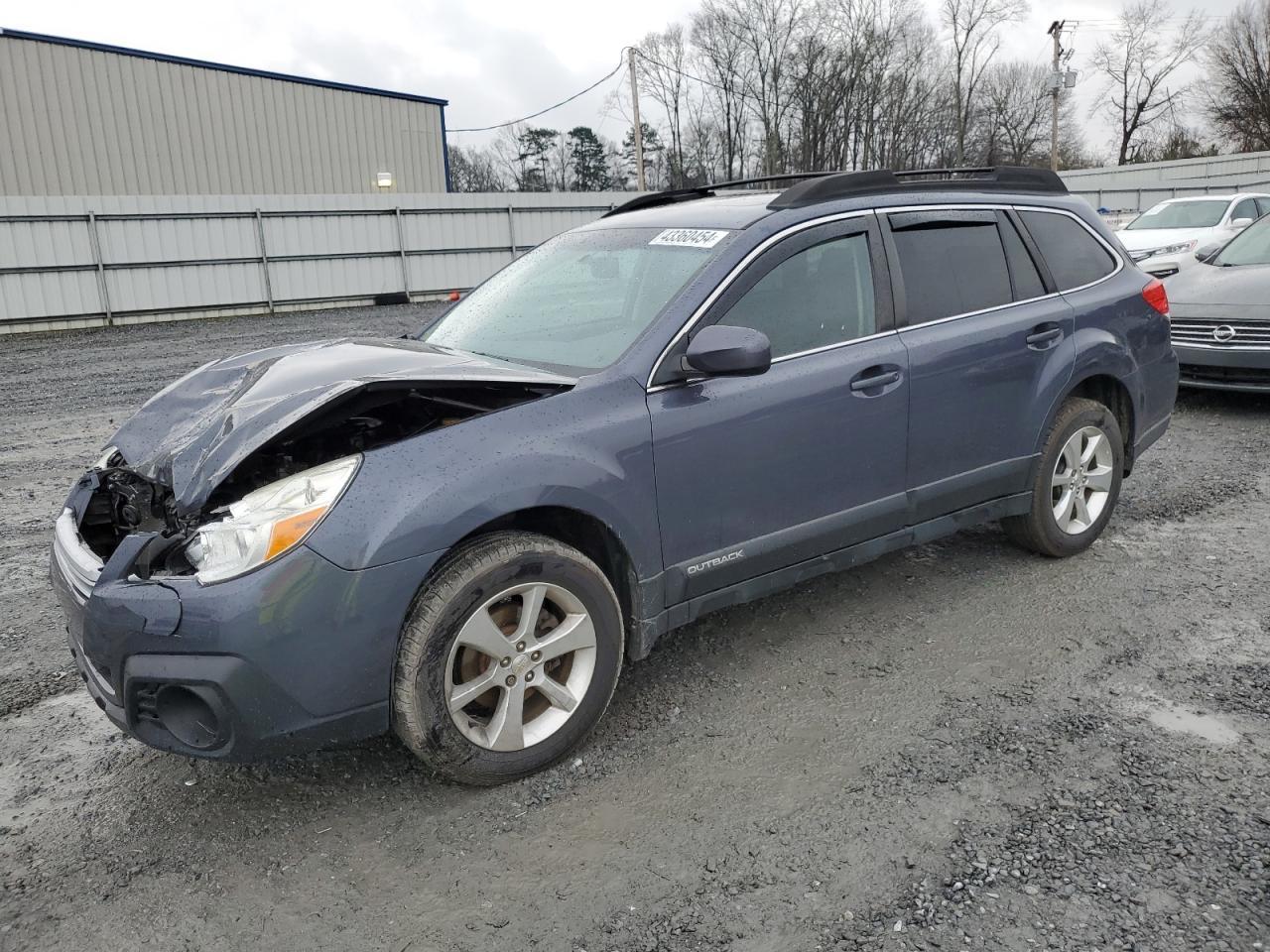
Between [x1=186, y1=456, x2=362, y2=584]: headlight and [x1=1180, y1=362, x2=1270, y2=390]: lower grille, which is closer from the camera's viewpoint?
[x1=186, y1=456, x2=362, y2=584]: headlight

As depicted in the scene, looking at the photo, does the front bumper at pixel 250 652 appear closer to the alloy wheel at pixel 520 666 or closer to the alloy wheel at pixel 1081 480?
the alloy wheel at pixel 520 666

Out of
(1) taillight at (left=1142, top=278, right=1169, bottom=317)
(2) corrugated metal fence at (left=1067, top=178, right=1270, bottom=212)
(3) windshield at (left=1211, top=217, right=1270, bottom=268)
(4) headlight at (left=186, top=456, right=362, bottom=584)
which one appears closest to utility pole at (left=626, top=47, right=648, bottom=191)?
(2) corrugated metal fence at (left=1067, top=178, right=1270, bottom=212)

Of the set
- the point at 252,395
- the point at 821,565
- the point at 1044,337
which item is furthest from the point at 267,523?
the point at 1044,337

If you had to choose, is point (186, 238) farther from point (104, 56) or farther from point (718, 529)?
point (718, 529)

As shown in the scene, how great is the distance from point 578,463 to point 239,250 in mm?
19339

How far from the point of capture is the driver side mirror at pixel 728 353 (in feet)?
9.90

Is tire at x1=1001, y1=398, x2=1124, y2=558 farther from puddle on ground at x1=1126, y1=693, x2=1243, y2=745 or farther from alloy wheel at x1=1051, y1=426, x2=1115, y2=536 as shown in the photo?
puddle on ground at x1=1126, y1=693, x2=1243, y2=745

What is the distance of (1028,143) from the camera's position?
215 feet

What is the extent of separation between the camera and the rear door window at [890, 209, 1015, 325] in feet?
12.7

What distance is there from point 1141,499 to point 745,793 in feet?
12.9

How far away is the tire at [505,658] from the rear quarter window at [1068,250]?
2.81 meters

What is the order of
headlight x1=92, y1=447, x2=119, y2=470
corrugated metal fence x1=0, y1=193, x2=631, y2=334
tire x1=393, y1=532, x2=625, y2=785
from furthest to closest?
corrugated metal fence x1=0, y1=193, x2=631, y2=334 → headlight x1=92, y1=447, x2=119, y2=470 → tire x1=393, y1=532, x2=625, y2=785

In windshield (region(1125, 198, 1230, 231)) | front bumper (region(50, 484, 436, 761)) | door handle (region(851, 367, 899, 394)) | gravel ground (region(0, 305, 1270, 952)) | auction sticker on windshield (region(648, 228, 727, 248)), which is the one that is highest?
windshield (region(1125, 198, 1230, 231))

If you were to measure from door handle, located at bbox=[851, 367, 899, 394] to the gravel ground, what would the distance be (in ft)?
3.40
